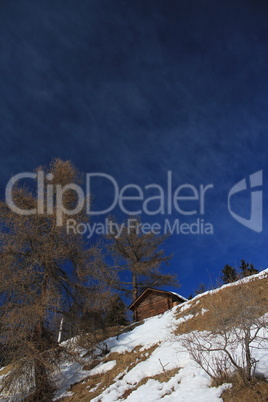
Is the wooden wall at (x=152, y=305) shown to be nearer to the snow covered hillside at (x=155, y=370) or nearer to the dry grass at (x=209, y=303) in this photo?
the dry grass at (x=209, y=303)

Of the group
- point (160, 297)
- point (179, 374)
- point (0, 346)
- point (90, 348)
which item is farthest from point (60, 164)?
point (160, 297)

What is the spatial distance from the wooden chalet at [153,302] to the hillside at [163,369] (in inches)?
243

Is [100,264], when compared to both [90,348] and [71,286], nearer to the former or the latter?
[71,286]

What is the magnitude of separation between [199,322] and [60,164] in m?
9.84

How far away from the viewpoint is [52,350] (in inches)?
389

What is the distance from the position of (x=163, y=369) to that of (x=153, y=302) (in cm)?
1532

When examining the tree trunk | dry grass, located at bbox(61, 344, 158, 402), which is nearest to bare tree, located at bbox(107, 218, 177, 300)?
the tree trunk

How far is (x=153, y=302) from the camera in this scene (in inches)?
911

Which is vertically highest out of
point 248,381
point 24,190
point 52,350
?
point 24,190

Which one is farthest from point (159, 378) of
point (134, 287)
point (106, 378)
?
point (134, 287)

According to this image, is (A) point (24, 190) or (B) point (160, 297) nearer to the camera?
(A) point (24, 190)

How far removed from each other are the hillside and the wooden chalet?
20.3ft

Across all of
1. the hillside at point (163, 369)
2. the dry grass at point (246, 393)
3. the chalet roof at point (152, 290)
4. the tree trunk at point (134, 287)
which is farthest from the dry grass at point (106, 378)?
the tree trunk at point (134, 287)

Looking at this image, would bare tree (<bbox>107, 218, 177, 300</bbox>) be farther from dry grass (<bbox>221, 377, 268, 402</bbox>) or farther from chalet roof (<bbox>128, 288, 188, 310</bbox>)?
dry grass (<bbox>221, 377, 268, 402</bbox>)
